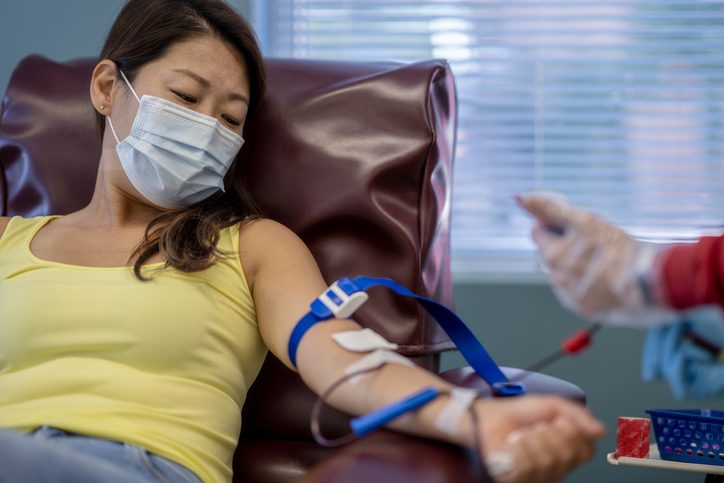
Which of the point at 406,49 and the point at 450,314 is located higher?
the point at 406,49

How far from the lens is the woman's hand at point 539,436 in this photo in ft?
2.90

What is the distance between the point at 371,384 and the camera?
3.61 ft

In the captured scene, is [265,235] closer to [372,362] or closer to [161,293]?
[161,293]

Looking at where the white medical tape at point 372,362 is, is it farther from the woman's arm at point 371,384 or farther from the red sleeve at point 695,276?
the red sleeve at point 695,276

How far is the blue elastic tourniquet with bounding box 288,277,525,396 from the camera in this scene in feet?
4.06

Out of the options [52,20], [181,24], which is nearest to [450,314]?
[181,24]

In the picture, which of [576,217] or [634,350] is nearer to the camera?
[576,217]

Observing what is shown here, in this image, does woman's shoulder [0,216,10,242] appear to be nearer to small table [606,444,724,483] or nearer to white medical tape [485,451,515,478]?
white medical tape [485,451,515,478]

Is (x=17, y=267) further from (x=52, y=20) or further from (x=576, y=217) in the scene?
(x=52, y=20)

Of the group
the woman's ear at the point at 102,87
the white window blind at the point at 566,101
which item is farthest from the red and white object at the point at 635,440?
the woman's ear at the point at 102,87

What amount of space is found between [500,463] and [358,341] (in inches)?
13.3

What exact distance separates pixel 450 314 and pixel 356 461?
40 centimetres

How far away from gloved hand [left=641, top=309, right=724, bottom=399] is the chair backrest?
2.01 feet

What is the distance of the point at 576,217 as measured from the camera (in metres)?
0.93
